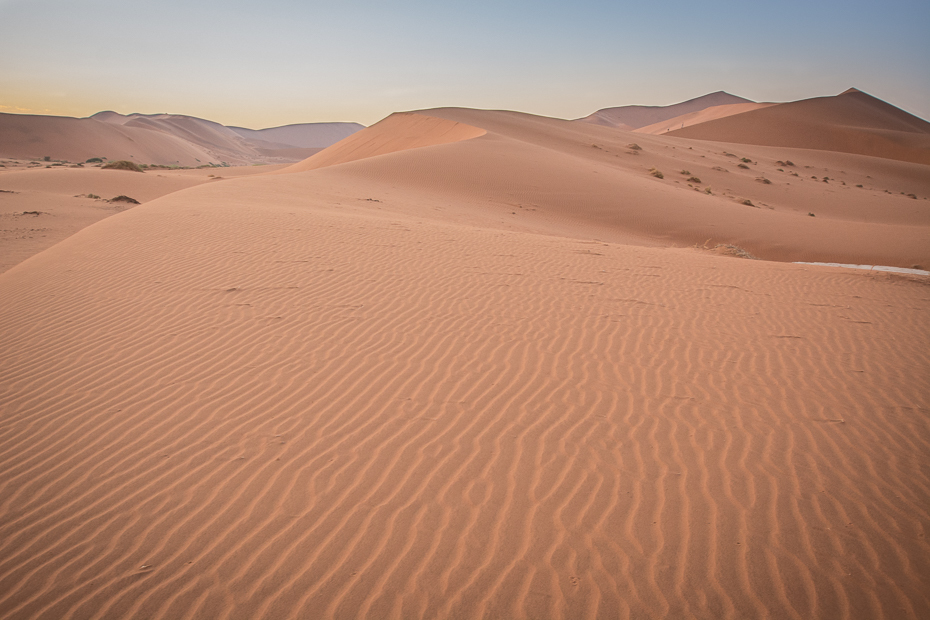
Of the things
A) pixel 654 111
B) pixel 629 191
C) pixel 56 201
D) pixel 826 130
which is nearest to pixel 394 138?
pixel 629 191

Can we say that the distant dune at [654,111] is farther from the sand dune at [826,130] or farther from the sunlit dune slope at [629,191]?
the sunlit dune slope at [629,191]

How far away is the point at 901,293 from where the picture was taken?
7738mm

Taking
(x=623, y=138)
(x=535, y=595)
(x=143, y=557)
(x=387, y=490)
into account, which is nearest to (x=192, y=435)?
(x=143, y=557)

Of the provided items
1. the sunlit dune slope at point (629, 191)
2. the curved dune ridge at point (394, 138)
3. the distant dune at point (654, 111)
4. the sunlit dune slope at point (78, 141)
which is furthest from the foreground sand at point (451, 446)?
the distant dune at point (654, 111)

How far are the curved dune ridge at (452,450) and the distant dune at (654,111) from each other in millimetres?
141237

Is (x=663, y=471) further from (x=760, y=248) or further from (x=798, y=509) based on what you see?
(x=760, y=248)

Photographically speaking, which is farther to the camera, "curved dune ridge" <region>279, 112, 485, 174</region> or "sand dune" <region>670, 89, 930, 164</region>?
"sand dune" <region>670, 89, 930, 164</region>

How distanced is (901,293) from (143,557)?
10126mm

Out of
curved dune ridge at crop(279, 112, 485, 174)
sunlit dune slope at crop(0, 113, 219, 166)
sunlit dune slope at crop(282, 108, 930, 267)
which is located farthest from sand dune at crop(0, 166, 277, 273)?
sunlit dune slope at crop(0, 113, 219, 166)

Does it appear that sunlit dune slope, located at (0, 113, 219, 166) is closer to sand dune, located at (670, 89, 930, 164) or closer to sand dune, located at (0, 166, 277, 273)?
sand dune, located at (0, 166, 277, 273)

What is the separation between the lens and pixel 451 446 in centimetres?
367

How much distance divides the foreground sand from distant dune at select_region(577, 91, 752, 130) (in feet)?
463

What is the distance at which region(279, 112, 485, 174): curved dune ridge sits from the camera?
31.9 m

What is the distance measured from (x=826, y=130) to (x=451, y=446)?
72877 mm
